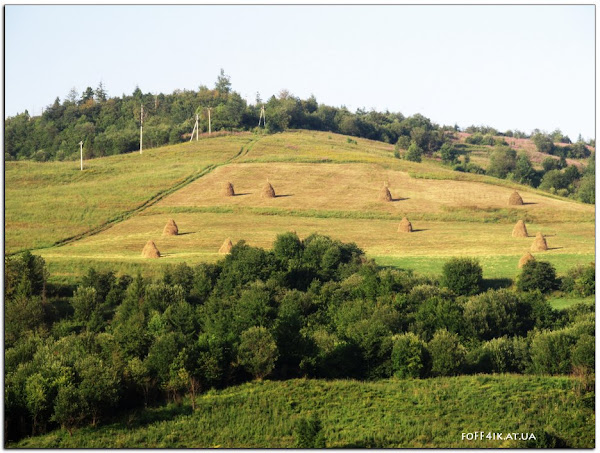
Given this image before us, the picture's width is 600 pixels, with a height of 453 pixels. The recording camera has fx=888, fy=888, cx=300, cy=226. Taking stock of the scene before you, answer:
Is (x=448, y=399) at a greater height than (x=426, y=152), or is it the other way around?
(x=426, y=152)

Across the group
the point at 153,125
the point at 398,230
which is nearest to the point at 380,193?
the point at 398,230

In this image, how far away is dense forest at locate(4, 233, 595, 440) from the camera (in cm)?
4416

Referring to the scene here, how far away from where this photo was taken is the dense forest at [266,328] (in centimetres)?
4416

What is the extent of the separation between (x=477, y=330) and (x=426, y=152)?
400 feet

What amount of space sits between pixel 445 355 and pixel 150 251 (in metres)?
36.0

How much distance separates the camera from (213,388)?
45.8 metres

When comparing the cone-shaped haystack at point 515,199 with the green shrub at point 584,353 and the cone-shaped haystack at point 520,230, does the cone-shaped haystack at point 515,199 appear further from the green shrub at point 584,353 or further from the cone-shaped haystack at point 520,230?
the green shrub at point 584,353

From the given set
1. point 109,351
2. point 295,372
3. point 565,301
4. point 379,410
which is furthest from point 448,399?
point 565,301

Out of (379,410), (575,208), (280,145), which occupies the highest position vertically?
(280,145)

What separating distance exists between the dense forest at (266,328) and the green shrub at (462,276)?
0.33 feet

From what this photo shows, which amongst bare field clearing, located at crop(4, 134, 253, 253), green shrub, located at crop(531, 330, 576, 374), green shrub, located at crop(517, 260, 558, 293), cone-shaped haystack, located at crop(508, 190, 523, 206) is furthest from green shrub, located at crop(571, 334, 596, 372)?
cone-shaped haystack, located at crop(508, 190, 523, 206)

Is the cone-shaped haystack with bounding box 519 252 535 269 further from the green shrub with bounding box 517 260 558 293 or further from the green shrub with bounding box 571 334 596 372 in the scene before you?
the green shrub with bounding box 571 334 596 372

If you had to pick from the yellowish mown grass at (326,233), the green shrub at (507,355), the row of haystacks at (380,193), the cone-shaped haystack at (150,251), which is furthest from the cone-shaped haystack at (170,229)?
the green shrub at (507,355)

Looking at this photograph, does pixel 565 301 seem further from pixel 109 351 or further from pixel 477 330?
pixel 109 351
